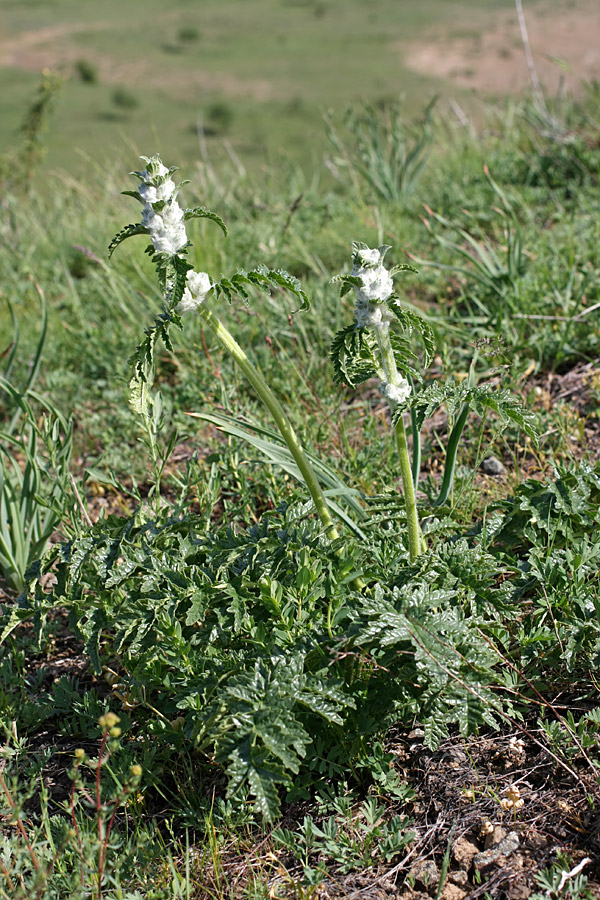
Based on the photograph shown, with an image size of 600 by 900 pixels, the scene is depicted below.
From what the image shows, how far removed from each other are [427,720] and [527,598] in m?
0.59

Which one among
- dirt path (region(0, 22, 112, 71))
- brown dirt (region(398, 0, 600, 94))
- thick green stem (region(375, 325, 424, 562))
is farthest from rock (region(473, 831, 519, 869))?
dirt path (region(0, 22, 112, 71))

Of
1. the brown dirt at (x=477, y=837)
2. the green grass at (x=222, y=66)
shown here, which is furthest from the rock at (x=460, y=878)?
the green grass at (x=222, y=66)

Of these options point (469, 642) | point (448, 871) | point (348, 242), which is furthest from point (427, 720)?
point (348, 242)

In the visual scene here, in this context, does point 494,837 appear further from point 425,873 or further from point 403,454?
point 403,454

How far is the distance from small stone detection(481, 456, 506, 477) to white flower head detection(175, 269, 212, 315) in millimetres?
1329

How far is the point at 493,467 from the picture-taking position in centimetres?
245

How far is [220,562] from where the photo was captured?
166 centimetres

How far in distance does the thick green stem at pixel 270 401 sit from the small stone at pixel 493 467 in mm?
920

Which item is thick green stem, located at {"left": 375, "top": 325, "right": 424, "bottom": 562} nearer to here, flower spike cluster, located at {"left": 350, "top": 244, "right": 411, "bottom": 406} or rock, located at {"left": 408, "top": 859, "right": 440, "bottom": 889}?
flower spike cluster, located at {"left": 350, "top": 244, "right": 411, "bottom": 406}

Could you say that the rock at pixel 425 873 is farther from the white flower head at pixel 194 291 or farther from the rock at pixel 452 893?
the white flower head at pixel 194 291

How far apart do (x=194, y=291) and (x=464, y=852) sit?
49.9 inches

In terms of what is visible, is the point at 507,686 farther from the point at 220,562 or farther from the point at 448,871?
the point at 220,562

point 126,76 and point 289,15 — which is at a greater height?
point 289,15

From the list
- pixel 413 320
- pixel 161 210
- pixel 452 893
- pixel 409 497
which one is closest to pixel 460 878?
pixel 452 893
